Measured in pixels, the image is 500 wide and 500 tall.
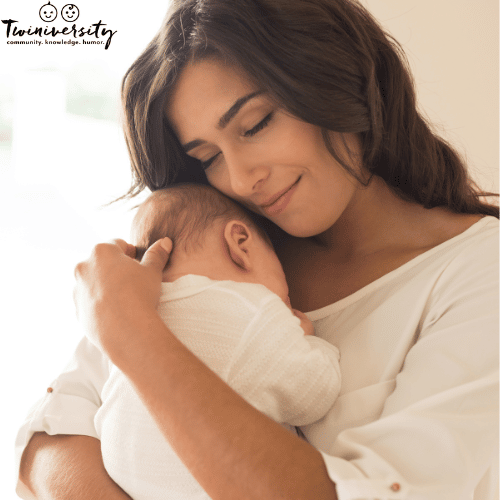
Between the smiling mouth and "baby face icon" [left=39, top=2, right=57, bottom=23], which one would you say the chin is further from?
"baby face icon" [left=39, top=2, right=57, bottom=23]

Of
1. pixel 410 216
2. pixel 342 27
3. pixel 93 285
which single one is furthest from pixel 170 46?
pixel 410 216

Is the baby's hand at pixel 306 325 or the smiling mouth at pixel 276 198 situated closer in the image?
the baby's hand at pixel 306 325

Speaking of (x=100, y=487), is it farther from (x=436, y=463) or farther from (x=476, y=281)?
(x=476, y=281)

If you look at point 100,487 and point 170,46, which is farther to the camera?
point 170,46

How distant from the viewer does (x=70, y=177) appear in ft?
7.84

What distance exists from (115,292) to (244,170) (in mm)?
456

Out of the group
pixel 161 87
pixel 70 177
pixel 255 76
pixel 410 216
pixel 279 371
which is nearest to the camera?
pixel 279 371

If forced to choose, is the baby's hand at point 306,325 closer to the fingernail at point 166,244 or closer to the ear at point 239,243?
the ear at point 239,243

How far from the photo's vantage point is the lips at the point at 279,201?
1.23 meters

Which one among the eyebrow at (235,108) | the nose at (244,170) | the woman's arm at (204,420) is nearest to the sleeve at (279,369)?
the woman's arm at (204,420)

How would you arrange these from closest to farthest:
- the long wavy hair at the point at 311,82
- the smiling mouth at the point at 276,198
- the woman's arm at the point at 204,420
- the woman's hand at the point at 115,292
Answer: the woman's arm at the point at 204,420, the woman's hand at the point at 115,292, the long wavy hair at the point at 311,82, the smiling mouth at the point at 276,198

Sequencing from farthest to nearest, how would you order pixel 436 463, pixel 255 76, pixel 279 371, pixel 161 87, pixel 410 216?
pixel 410 216 → pixel 161 87 → pixel 255 76 → pixel 279 371 → pixel 436 463

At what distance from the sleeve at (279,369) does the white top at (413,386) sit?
0.31 ft

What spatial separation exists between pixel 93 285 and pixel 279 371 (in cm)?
40
